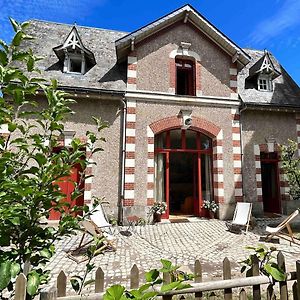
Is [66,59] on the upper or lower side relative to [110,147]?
upper

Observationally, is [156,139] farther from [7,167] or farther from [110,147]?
[7,167]

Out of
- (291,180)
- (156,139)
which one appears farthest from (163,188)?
(291,180)

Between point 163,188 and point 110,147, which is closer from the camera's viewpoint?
point 110,147

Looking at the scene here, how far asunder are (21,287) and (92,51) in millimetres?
10298

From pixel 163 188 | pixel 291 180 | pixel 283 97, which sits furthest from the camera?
pixel 283 97

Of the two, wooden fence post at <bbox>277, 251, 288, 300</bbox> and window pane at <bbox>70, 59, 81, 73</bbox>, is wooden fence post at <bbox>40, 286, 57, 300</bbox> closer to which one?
wooden fence post at <bbox>277, 251, 288, 300</bbox>

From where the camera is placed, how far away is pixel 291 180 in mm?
7344

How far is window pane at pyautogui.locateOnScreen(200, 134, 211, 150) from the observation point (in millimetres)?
9727

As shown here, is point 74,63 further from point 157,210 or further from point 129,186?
point 157,210

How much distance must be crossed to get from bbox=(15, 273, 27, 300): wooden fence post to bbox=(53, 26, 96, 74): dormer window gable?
8.77 m

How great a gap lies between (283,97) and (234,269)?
8.87 meters

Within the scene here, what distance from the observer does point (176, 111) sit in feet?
30.0

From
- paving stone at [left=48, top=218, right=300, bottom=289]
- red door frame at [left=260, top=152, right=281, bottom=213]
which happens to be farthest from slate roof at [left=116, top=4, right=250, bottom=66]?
paving stone at [left=48, top=218, right=300, bottom=289]

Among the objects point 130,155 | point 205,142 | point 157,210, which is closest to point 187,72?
point 205,142
